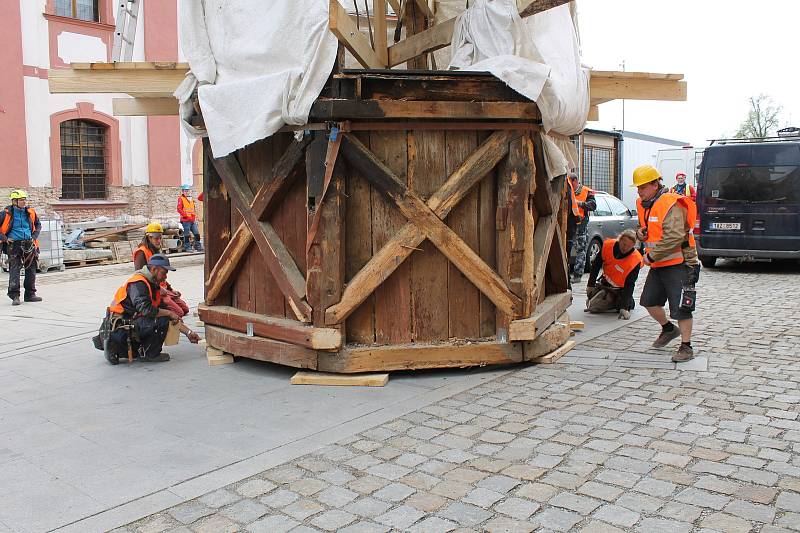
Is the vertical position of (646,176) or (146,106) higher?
(146,106)

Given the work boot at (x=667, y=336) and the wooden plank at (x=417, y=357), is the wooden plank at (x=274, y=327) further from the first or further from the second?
the work boot at (x=667, y=336)

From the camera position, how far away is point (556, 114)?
6.30m

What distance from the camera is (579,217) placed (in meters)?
11.6

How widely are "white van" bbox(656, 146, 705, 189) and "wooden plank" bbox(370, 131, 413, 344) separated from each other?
18154 mm

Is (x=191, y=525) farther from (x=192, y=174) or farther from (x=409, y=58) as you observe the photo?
(x=192, y=174)

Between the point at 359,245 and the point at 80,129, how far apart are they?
15764 millimetres

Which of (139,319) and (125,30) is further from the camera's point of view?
(125,30)

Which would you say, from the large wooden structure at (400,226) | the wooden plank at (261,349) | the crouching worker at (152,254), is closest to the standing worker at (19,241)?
the crouching worker at (152,254)

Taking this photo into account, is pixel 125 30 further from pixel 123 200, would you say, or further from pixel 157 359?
pixel 123 200

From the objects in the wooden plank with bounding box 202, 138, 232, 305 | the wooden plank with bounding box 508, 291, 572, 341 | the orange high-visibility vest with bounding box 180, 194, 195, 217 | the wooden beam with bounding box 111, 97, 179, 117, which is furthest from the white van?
the wooden plank with bounding box 202, 138, 232, 305

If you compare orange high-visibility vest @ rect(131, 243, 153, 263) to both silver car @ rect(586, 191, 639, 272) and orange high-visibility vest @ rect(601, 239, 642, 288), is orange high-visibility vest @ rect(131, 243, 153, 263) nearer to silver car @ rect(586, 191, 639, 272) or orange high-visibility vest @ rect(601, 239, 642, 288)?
orange high-visibility vest @ rect(601, 239, 642, 288)

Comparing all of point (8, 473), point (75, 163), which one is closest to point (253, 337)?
point (8, 473)

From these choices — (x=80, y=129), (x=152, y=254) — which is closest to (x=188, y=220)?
(x=80, y=129)

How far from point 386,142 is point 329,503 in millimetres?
3191
